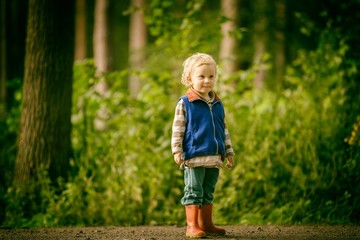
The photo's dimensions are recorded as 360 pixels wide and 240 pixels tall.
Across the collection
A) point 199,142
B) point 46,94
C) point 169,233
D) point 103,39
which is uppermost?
point 103,39

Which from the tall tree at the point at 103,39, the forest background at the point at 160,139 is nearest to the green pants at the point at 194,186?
the forest background at the point at 160,139

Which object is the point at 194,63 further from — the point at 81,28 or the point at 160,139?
the point at 81,28

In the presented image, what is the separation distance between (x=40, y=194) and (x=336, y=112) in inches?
161

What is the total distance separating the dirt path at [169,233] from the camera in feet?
15.0

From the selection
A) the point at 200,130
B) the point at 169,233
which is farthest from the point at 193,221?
the point at 200,130

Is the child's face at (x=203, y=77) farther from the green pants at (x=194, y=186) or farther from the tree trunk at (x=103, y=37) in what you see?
the tree trunk at (x=103, y=37)

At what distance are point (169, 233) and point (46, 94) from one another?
268cm

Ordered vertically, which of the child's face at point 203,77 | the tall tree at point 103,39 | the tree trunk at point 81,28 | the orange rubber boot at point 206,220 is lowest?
the orange rubber boot at point 206,220

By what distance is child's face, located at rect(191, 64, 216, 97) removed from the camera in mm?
4344

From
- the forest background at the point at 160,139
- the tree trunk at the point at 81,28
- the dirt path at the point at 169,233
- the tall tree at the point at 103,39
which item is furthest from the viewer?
the tree trunk at the point at 81,28

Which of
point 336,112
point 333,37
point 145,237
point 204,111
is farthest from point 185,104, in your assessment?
point 333,37

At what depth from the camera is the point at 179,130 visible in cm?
429

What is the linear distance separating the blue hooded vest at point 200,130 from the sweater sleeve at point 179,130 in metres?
0.04

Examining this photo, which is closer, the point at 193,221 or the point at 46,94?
the point at 193,221
